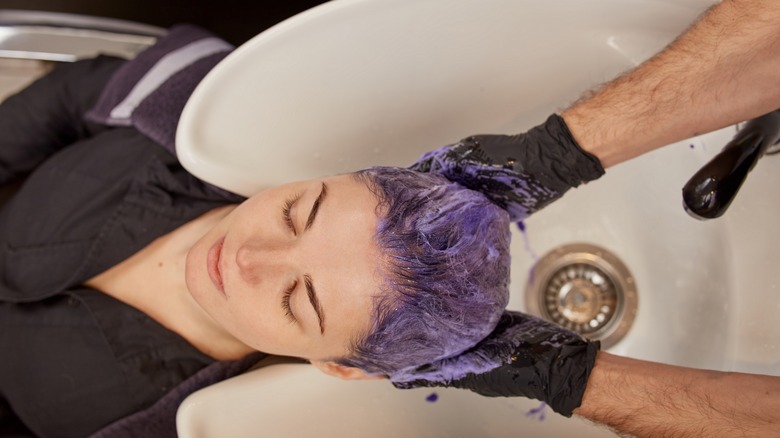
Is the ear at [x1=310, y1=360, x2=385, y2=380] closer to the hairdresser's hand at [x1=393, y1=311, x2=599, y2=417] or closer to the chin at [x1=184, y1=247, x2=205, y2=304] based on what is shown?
the hairdresser's hand at [x1=393, y1=311, x2=599, y2=417]

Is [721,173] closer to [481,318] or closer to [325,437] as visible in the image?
[481,318]

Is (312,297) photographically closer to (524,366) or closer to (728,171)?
(524,366)

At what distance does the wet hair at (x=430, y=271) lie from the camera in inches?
30.4

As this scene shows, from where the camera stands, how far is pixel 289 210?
0.81 metres

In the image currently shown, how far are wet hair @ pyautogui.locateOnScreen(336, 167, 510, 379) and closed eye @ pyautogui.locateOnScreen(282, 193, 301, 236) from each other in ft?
0.30

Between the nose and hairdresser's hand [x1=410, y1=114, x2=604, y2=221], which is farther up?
hairdresser's hand [x1=410, y1=114, x2=604, y2=221]

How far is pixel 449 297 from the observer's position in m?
0.80

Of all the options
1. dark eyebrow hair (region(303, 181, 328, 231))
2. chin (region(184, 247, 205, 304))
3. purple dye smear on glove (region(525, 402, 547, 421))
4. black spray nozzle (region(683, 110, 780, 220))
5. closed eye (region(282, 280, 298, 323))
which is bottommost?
chin (region(184, 247, 205, 304))

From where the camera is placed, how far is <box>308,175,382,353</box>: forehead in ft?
2.47

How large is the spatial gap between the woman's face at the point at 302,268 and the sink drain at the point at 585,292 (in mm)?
441

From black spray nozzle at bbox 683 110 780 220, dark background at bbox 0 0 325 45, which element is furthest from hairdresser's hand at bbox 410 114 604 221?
dark background at bbox 0 0 325 45

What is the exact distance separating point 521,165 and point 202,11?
1.00 meters

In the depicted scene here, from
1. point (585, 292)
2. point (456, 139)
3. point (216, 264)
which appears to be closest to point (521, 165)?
point (456, 139)

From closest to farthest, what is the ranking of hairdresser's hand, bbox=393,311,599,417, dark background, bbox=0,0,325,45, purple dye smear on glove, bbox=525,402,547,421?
hairdresser's hand, bbox=393,311,599,417, purple dye smear on glove, bbox=525,402,547,421, dark background, bbox=0,0,325,45
